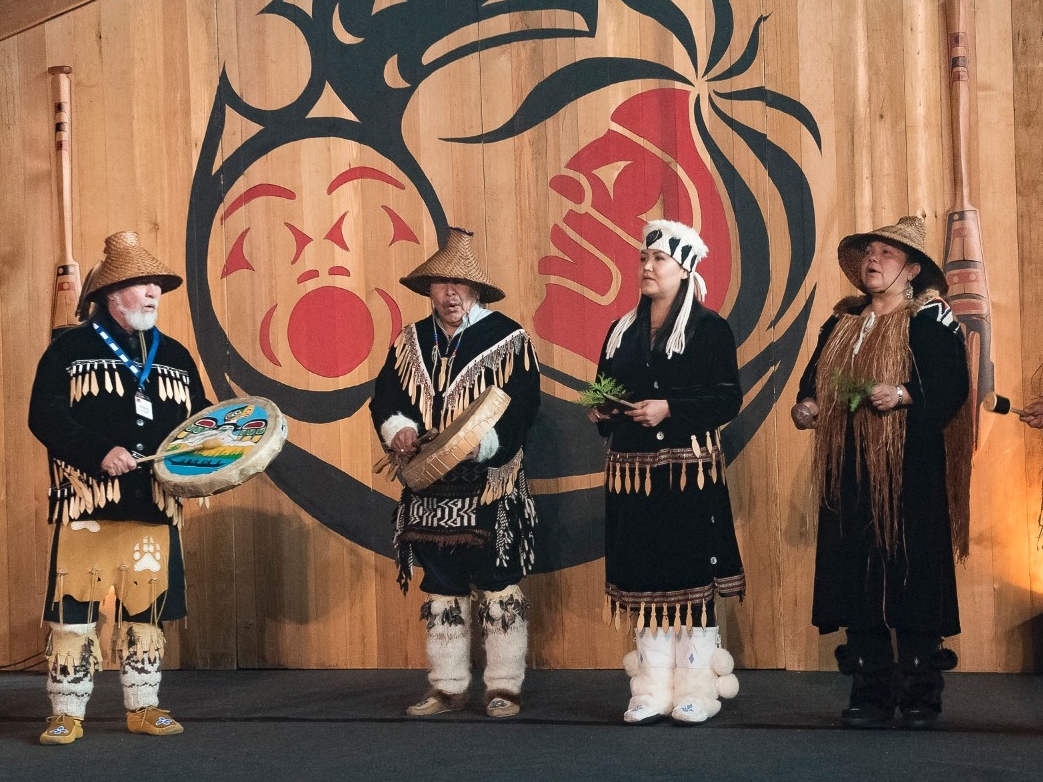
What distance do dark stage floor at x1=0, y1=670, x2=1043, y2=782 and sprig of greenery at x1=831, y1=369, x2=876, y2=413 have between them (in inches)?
37.6

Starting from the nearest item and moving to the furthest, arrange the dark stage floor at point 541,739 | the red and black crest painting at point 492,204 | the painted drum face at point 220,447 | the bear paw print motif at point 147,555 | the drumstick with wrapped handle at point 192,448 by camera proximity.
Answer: the dark stage floor at point 541,739
the painted drum face at point 220,447
the drumstick with wrapped handle at point 192,448
the bear paw print motif at point 147,555
the red and black crest painting at point 492,204

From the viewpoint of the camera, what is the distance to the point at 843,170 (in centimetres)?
471

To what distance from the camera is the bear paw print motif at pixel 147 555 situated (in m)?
4.00

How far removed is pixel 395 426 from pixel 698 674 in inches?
49.3

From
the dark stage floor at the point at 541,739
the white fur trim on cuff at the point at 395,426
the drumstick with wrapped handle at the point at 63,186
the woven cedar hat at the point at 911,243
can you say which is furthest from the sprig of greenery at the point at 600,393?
the drumstick with wrapped handle at the point at 63,186

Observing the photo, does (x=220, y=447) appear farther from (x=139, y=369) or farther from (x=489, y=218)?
(x=489, y=218)

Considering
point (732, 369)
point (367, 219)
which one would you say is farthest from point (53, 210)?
point (732, 369)

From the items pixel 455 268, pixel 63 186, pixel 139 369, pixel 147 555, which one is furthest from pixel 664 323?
pixel 63 186

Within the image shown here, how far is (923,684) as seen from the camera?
3.78m

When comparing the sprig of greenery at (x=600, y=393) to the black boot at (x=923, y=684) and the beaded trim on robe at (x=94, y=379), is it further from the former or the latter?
the beaded trim on robe at (x=94, y=379)

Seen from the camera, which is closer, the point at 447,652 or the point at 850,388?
the point at 850,388

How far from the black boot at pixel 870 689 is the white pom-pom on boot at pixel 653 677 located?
537 mm

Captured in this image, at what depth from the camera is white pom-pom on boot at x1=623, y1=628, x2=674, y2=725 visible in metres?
3.97

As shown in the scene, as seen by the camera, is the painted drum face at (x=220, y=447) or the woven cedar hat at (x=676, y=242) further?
the woven cedar hat at (x=676, y=242)
